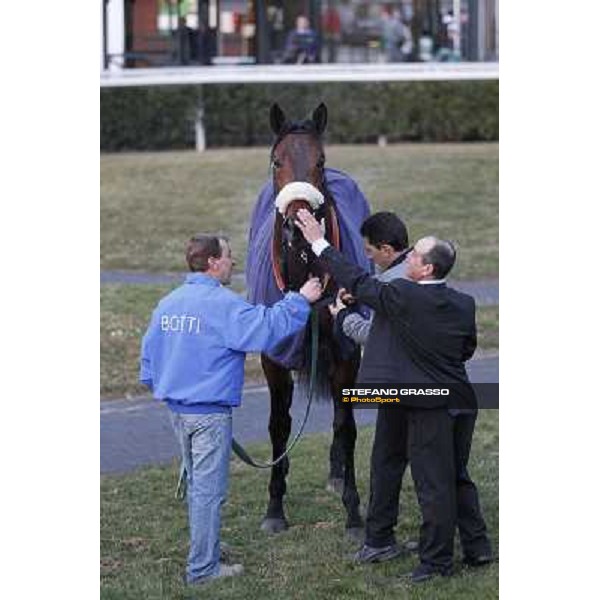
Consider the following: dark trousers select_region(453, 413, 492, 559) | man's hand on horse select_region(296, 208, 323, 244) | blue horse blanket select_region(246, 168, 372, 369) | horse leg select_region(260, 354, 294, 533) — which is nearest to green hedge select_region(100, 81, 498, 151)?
blue horse blanket select_region(246, 168, 372, 369)

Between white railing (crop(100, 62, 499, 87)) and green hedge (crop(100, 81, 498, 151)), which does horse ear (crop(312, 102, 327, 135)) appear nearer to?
white railing (crop(100, 62, 499, 87))

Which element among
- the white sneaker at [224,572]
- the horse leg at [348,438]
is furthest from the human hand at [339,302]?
the white sneaker at [224,572]

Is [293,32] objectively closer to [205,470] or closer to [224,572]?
[224,572]

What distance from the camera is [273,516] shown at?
294 inches

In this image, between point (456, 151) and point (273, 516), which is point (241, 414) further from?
point (456, 151)

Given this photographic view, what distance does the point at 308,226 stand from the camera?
6062 mm

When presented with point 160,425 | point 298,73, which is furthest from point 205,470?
point 298,73

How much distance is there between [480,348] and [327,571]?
4276mm

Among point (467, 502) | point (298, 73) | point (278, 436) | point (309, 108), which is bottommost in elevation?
point (467, 502)

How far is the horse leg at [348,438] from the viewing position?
23.3 feet

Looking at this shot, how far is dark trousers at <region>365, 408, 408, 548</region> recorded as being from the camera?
6.46 metres

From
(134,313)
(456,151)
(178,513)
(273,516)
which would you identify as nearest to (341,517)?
(273,516)

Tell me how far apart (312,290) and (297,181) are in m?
0.61

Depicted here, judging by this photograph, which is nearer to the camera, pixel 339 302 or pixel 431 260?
pixel 431 260
